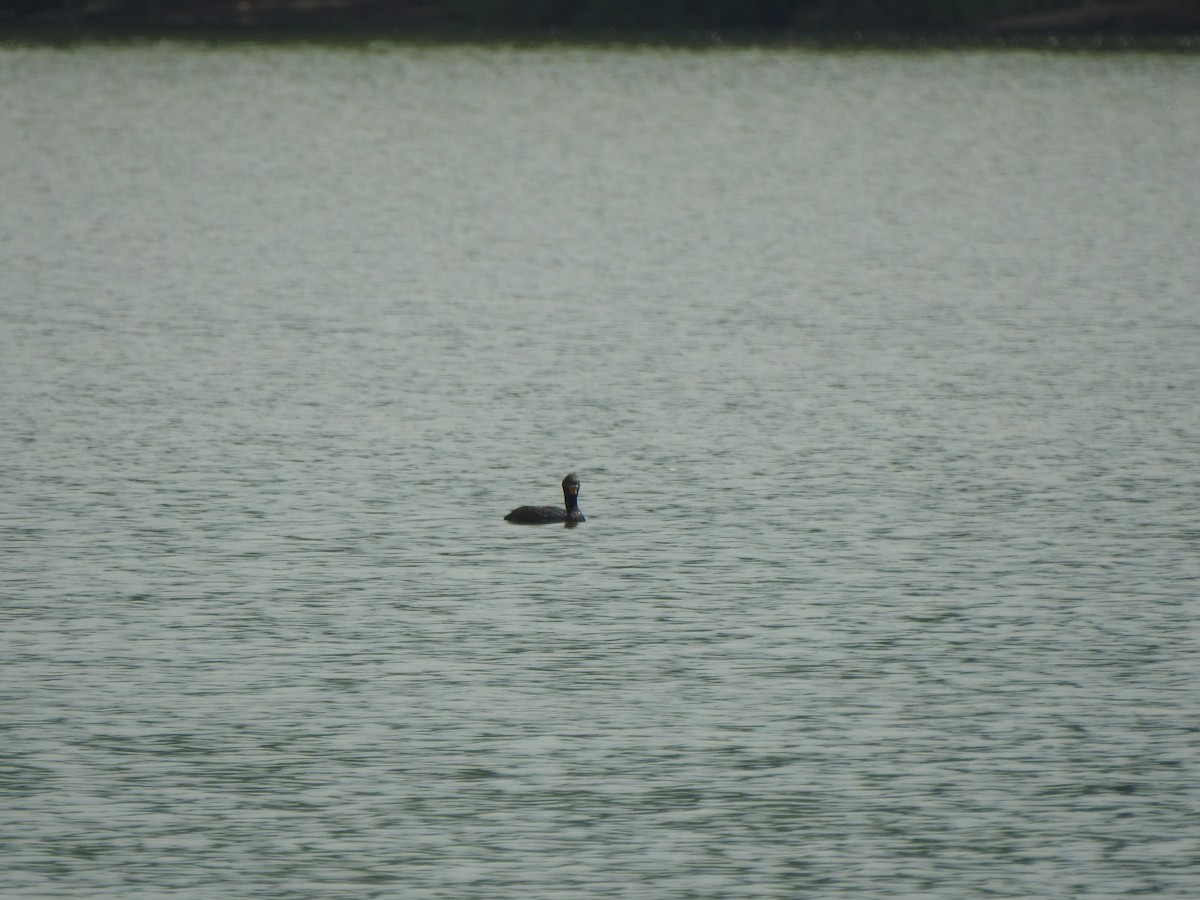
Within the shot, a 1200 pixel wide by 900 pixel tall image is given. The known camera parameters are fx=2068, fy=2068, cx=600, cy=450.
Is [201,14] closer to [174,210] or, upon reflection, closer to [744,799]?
[174,210]

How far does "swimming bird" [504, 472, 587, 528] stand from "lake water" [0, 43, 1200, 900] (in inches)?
3.4

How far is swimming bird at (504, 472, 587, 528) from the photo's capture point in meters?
8.88

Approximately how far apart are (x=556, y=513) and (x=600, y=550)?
400mm

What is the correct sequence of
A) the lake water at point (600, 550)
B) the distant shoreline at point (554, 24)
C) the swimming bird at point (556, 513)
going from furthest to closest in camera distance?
the distant shoreline at point (554, 24) < the swimming bird at point (556, 513) < the lake water at point (600, 550)

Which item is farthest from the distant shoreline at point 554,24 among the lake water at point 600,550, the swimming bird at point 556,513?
the swimming bird at point 556,513

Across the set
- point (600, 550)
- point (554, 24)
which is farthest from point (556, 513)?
point (554, 24)

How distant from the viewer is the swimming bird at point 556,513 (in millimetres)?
8875

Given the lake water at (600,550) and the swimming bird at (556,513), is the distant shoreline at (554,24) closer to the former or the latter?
the lake water at (600,550)

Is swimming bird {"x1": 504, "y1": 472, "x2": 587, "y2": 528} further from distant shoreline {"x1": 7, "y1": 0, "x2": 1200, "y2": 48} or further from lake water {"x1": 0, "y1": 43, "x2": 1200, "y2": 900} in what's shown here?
distant shoreline {"x1": 7, "y1": 0, "x2": 1200, "y2": 48}

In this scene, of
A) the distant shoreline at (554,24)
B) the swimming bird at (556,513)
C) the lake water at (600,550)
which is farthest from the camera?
the distant shoreline at (554,24)

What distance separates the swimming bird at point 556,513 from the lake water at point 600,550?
0.28 feet

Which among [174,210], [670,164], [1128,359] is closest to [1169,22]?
[670,164]

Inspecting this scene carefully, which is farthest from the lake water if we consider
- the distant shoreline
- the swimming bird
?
the distant shoreline

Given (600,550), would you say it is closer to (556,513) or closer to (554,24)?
(556,513)
